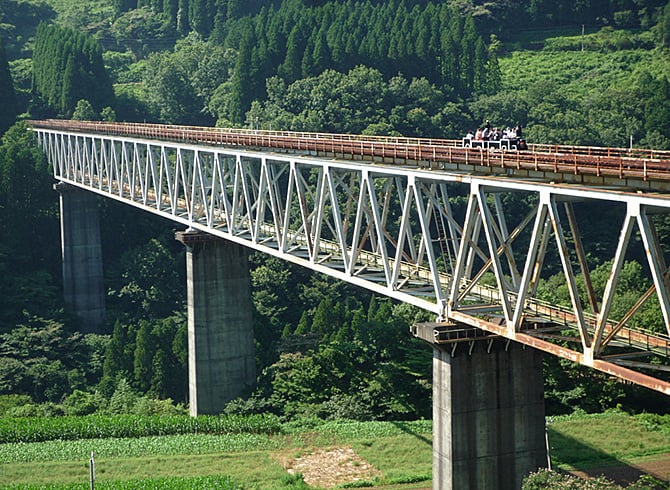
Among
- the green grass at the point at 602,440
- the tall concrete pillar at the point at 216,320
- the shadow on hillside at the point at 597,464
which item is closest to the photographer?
the shadow on hillside at the point at 597,464

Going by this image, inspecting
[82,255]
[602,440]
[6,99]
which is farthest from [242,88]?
[602,440]

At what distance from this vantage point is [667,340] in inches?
1646

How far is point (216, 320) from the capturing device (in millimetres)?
80000

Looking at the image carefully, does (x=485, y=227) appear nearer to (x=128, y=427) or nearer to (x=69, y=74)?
(x=128, y=427)

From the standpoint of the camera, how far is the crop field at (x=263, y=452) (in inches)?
2275

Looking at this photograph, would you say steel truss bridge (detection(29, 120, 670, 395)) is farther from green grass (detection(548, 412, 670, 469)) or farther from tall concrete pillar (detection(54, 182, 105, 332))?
tall concrete pillar (detection(54, 182, 105, 332))

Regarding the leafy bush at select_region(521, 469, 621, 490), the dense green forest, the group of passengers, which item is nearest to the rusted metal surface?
the group of passengers

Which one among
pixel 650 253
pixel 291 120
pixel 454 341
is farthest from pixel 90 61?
pixel 650 253

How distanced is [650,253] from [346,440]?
32.6m

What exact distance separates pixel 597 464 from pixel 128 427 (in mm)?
28804

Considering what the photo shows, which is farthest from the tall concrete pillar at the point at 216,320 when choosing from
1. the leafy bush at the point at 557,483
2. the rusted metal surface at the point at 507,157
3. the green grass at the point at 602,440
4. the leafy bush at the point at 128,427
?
the leafy bush at the point at 557,483

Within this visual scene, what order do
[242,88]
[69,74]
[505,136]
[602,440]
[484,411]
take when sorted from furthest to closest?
[69,74] < [242,88] < [602,440] < [505,136] < [484,411]

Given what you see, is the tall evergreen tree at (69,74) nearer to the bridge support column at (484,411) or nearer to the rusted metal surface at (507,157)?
the rusted metal surface at (507,157)

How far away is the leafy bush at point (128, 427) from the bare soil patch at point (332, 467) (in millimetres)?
6967
